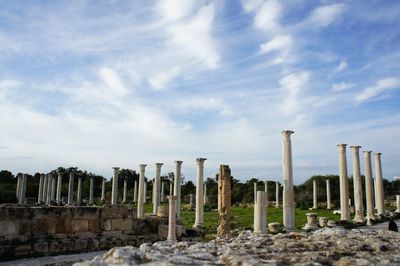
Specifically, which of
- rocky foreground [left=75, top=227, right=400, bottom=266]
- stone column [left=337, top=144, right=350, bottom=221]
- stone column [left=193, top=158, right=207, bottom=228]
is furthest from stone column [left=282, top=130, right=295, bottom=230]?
rocky foreground [left=75, top=227, right=400, bottom=266]

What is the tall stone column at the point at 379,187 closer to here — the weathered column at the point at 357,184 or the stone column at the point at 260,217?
the weathered column at the point at 357,184

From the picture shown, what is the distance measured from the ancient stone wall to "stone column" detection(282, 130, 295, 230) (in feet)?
21.1

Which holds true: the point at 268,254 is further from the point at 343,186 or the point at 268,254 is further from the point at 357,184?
the point at 357,184

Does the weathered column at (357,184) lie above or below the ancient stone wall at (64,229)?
above

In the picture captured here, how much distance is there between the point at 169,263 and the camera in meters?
4.47

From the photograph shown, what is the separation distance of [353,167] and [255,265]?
74.4 ft

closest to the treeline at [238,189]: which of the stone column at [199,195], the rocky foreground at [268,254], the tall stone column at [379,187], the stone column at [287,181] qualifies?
the tall stone column at [379,187]

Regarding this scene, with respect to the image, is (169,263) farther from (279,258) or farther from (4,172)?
(4,172)

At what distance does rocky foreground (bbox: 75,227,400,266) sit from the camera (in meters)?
4.72

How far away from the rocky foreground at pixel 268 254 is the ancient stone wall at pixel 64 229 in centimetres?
811

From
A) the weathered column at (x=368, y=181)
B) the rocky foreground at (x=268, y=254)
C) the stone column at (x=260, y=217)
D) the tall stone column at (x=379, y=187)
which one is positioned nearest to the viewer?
the rocky foreground at (x=268, y=254)

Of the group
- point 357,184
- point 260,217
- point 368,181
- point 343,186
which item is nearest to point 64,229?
point 260,217

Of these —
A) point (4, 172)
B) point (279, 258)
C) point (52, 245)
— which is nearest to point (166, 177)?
point (4, 172)

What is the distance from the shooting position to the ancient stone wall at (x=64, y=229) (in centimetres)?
1260
